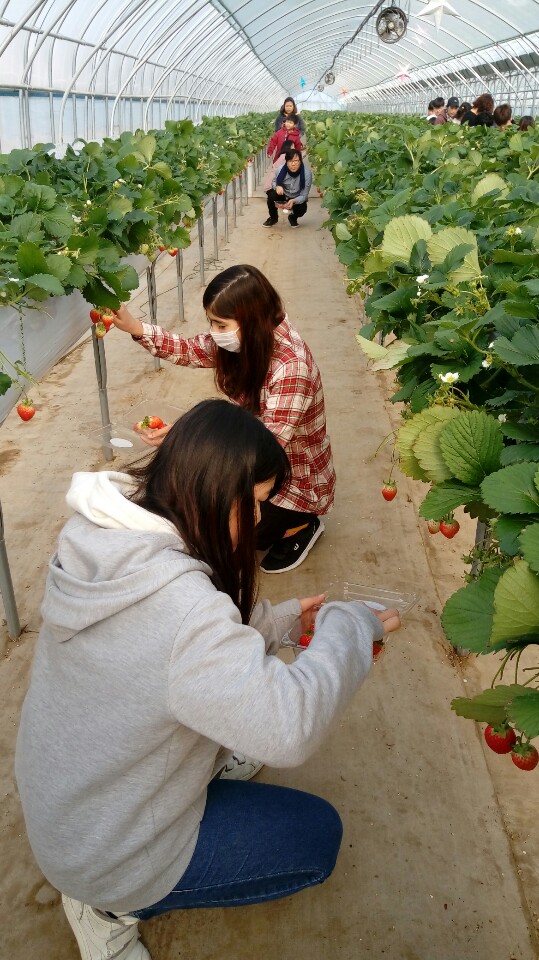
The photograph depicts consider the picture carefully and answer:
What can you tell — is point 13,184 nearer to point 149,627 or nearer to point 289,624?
point 289,624

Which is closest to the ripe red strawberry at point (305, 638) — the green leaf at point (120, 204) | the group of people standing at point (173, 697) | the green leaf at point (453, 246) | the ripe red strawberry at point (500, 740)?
the group of people standing at point (173, 697)

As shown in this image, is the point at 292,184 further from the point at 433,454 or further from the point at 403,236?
the point at 433,454

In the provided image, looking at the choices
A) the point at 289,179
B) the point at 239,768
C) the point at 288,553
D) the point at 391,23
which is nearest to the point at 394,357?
the point at 239,768

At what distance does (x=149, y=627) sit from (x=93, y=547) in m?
0.19

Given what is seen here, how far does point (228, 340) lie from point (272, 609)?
1344 mm

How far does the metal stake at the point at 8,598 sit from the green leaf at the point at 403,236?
66.3 inches

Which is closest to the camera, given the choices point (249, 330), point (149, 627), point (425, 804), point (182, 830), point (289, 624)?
point (149, 627)

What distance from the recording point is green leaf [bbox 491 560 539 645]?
108 centimetres

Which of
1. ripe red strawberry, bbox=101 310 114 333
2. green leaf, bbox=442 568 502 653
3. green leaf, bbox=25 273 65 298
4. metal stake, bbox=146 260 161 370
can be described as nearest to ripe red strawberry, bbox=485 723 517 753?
green leaf, bbox=442 568 502 653

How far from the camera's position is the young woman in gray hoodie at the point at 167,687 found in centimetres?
135

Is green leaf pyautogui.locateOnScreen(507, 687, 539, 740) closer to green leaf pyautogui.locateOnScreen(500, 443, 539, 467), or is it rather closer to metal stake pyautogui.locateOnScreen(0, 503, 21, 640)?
green leaf pyautogui.locateOnScreen(500, 443, 539, 467)

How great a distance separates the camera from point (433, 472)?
1.50 metres

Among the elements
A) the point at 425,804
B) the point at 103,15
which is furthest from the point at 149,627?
the point at 103,15

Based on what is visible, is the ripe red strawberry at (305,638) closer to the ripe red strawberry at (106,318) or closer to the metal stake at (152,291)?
the ripe red strawberry at (106,318)
